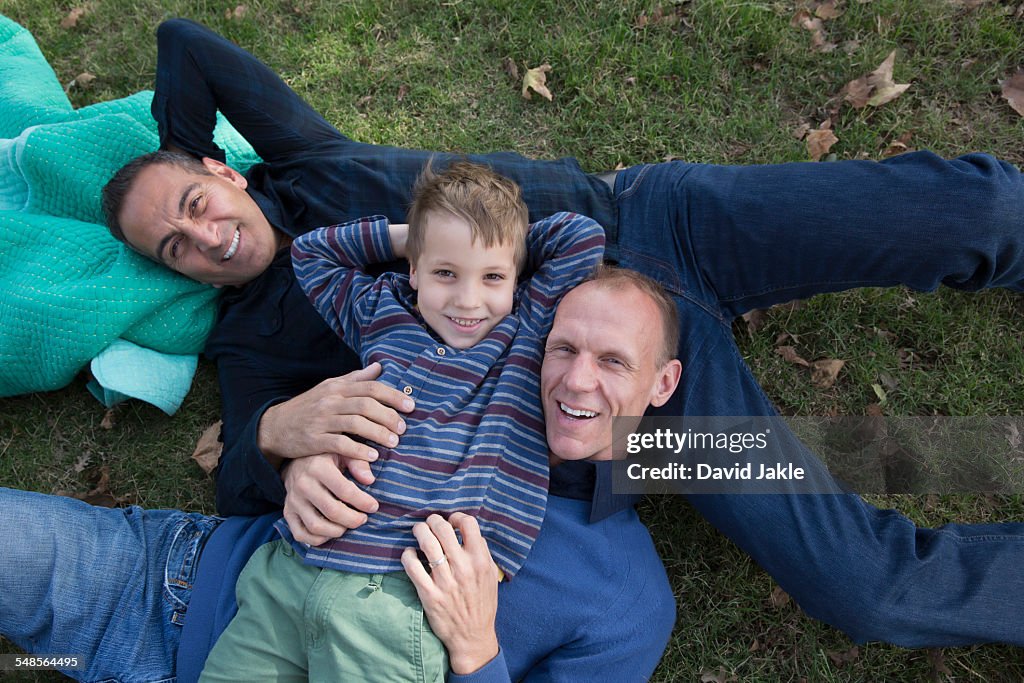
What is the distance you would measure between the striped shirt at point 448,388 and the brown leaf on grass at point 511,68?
1878mm

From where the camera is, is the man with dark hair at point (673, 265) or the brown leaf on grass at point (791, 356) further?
the brown leaf on grass at point (791, 356)

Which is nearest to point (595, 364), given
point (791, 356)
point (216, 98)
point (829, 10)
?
point (791, 356)

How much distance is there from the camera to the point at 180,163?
3.93 meters

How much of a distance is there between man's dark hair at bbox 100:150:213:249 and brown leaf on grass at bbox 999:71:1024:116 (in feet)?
16.8

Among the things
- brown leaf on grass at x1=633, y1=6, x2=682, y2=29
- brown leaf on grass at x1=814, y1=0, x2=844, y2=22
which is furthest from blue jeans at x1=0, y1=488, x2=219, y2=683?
brown leaf on grass at x1=814, y1=0, x2=844, y2=22

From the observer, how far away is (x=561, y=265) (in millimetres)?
3385

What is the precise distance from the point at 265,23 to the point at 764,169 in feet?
12.8

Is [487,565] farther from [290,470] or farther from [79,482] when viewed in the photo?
[79,482]

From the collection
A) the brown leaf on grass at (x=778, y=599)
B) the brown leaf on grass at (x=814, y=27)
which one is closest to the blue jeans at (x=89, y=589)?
the brown leaf on grass at (x=778, y=599)

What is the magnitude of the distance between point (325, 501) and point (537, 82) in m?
3.27

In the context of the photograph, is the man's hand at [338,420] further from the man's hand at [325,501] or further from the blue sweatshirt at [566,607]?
the blue sweatshirt at [566,607]

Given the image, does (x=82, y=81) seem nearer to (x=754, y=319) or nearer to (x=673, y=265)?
(x=673, y=265)

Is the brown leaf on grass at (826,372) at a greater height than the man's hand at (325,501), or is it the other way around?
the man's hand at (325,501)

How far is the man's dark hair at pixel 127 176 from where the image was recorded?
3838 millimetres
